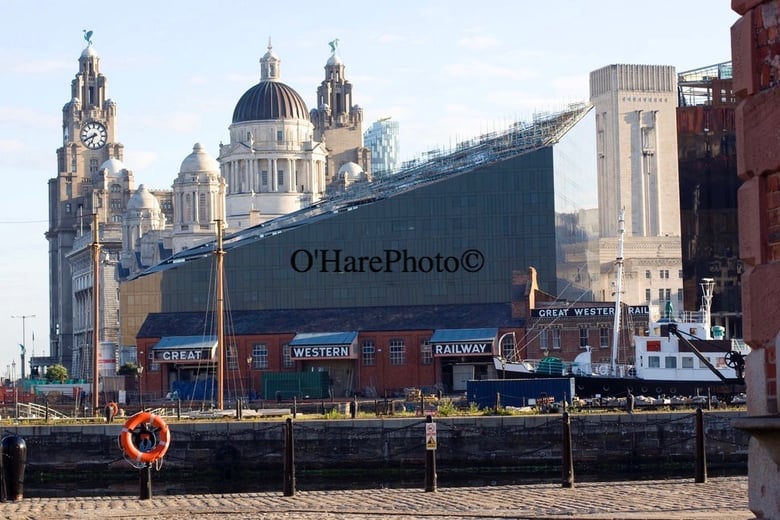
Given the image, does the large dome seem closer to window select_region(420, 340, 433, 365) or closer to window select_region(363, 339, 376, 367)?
window select_region(363, 339, 376, 367)

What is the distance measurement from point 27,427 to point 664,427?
20.7m

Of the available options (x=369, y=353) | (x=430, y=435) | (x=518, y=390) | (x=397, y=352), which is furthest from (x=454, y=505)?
(x=369, y=353)

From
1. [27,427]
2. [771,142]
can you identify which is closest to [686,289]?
[27,427]

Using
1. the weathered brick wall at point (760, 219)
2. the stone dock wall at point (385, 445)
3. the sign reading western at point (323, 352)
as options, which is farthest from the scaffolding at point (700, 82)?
the weathered brick wall at point (760, 219)

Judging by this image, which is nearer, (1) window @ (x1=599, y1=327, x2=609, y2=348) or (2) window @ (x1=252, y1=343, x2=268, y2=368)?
(1) window @ (x1=599, y1=327, x2=609, y2=348)

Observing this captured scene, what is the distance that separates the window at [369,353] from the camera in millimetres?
107875

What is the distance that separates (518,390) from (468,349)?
2790 centimetres

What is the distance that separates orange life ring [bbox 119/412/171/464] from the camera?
29.1 m

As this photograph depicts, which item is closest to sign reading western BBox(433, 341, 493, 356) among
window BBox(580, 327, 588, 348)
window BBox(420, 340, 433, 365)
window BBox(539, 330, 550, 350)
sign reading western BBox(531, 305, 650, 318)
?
window BBox(420, 340, 433, 365)

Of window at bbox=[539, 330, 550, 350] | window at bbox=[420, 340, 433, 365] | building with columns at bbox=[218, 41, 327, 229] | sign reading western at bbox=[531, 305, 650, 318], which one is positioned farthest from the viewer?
building with columns at bbox=[218, 41, 327, 229]

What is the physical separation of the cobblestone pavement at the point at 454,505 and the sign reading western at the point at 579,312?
7161 centimetres

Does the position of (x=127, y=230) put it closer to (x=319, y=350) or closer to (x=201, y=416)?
(x=319, y=350)

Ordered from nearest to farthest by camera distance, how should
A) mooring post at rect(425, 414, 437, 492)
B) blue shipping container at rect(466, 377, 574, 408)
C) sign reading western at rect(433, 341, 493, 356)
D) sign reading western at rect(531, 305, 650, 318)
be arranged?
1. mooring post at rect(425, 414, 437, 492)
2. blue shipping container at rect(466, 377, 574, 408)
3. sign reading western at rect(531, 305, 650, 318)
4. sign reading western at rect(433, 341, 493, 356)

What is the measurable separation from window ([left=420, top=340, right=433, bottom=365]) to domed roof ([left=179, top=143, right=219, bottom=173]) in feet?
218
